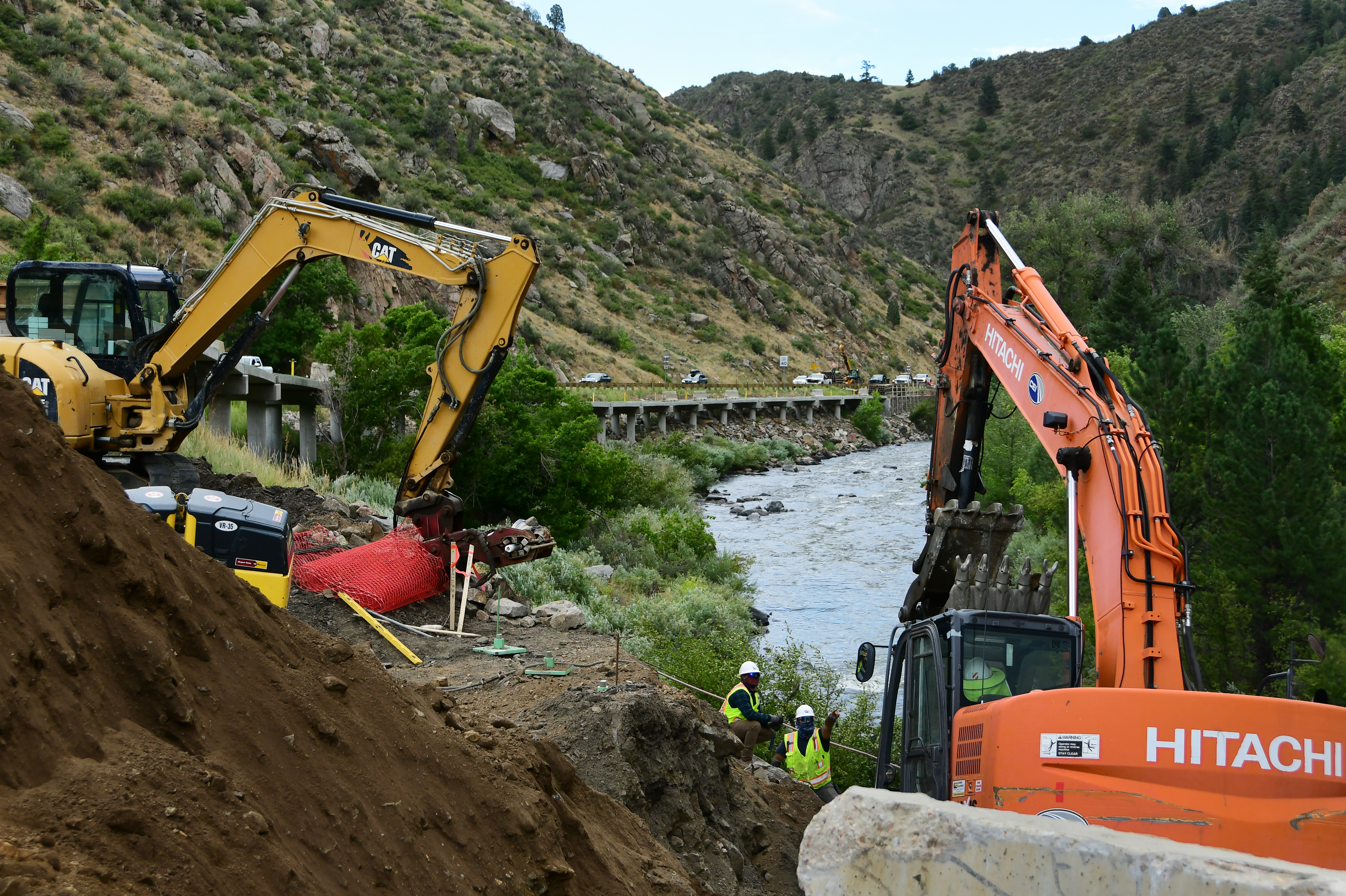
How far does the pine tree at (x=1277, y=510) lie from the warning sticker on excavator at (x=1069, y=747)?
1004 cm

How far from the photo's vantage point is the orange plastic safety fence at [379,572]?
13.5 m

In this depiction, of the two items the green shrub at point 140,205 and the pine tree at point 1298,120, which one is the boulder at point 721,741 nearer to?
the green shrub at point 140,205

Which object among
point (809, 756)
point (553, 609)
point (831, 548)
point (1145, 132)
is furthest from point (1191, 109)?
point (809, 756)

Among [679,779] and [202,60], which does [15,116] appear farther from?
[679,779]

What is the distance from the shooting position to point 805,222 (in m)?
103

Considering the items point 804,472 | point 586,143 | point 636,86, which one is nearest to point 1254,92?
point 636,86

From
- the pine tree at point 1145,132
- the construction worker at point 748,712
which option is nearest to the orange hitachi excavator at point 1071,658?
the construction worker at point 748,712

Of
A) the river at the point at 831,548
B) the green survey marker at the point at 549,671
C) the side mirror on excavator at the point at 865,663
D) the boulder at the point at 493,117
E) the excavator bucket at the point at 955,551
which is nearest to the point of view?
the side mirror on excavator at the point at 865,663

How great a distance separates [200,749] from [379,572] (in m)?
10.1

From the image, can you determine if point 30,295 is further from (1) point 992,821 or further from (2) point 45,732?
(1) point 992,821

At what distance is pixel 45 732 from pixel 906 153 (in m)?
173

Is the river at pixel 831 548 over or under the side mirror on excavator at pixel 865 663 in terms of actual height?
under

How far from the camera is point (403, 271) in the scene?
13250 mm

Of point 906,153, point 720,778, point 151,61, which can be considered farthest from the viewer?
point 906,153
